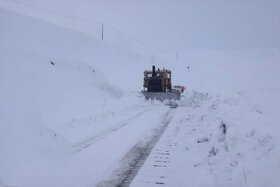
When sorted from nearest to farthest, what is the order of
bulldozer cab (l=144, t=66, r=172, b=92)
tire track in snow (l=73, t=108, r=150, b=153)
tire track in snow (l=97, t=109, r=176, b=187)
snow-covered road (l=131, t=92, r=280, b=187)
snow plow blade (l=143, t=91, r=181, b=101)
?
snow-covered road (l=131, t=92, r=280, b=187) → tire track in snow (l=97, t=109, r=176, b=187) → tire track in snow (l=73, t=108, r=150, b=153) → snow plow blade (l=143, t=91, r=181, b=101) → bulldozer cab (l=144, t=66, r=172, b=92)

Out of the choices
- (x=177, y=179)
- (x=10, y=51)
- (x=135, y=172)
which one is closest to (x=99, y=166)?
(x=135, y=172)

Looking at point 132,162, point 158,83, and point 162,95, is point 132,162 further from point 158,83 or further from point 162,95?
point 158,83

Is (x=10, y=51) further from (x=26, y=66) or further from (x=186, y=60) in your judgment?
(x=186, y=60)

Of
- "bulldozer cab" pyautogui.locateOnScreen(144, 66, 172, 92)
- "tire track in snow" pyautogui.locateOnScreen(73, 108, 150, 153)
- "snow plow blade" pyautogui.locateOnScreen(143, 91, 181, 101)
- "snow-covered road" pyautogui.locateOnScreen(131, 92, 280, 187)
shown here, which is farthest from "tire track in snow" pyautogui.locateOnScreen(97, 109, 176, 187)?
"bulldozer cab" pyautogui.locateOnScreen(144, 66, 172, 92)

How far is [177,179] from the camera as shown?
7.00 m

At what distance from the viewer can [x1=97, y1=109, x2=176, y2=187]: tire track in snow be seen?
266 inches

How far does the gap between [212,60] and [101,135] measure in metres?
81.3

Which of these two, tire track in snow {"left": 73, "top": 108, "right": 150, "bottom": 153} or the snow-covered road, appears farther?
tire track in snow {"left": 73, "top": 108, "right": 150, "bottom": 153}

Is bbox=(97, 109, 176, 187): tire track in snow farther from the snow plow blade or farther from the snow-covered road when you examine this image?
the snow plow blade

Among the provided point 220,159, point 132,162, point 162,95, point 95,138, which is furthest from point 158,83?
point 220,159

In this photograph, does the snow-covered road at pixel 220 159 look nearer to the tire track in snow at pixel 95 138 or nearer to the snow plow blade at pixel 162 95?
the tire track in snow at pixel 95 138

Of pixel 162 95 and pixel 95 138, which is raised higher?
pixel 162 95

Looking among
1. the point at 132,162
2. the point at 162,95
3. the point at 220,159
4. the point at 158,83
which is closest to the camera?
the point at 220,159

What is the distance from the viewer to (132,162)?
322 inches
